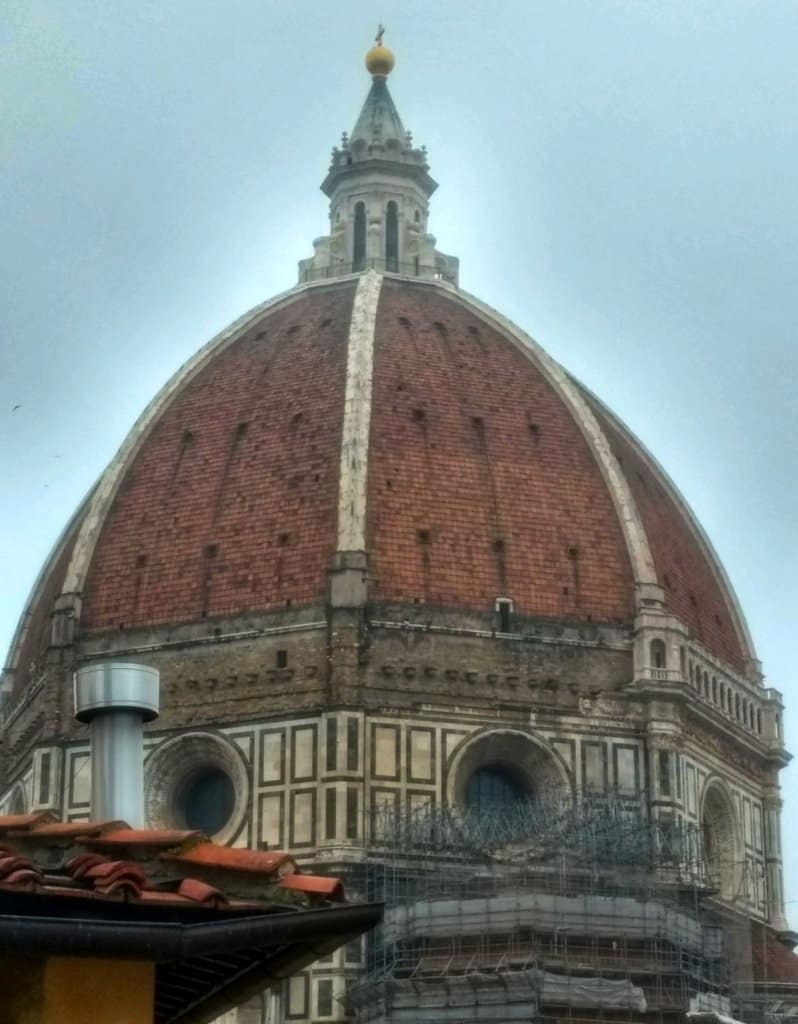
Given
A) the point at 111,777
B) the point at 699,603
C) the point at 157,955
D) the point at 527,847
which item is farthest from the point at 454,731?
the point at 157,955

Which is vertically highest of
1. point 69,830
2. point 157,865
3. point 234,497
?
point 234,497

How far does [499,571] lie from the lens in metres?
40.2

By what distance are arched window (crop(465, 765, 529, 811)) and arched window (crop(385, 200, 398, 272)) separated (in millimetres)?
12191

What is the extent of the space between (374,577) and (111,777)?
91.5 feet

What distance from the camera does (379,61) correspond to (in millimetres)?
50844

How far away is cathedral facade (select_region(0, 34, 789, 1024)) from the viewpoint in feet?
123

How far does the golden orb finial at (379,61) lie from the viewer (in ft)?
167

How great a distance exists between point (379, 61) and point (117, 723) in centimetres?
4077

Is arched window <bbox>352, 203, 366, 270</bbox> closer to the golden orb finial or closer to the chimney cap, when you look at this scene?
the golden orb finial

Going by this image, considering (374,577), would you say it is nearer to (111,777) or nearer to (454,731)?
(454,731)

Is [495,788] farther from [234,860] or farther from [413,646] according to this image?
[234,860]

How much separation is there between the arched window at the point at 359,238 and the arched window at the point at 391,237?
0.47 m

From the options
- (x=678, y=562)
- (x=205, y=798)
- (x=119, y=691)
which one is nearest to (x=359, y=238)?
(x=678, y=562)

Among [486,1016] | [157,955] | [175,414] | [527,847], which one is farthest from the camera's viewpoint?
[175,414]
